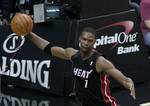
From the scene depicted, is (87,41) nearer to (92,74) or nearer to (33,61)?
(92,74)

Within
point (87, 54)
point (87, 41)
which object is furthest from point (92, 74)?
point (87, 41)

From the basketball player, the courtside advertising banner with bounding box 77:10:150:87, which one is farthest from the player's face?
the courtside advertising banner with bounding box 77:10:150:87

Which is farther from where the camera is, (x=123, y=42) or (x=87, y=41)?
(x=123, y=42)

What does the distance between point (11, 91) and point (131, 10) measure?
7.74ft

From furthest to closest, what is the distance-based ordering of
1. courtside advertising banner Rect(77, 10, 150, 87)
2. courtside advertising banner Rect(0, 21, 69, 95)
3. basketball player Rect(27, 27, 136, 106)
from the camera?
1. courtside advertising banner Rect(77, 10, 150, 87)
2. courtside advertising banner Rect(0, 21, 69, 95)
3. basketball player Rect(27, 27, 136, 106)

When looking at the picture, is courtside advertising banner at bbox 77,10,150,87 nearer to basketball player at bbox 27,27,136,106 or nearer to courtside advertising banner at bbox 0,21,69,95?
courtside advertising banner at bbox 0,21,69,95

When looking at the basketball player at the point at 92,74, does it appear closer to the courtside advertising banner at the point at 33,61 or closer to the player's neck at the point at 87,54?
the player's neck at the point at 87,54

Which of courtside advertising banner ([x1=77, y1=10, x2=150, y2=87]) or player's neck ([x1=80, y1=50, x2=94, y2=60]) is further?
courtside advertising banner ([x1=77, y1=10, x2=150, y2=87])

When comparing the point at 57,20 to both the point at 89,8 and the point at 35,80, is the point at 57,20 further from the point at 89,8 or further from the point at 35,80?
the point at 35,80

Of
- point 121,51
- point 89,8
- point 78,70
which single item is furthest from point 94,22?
point 78,70

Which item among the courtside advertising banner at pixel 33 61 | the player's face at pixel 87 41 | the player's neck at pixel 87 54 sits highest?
the player's face at pixel 87 41

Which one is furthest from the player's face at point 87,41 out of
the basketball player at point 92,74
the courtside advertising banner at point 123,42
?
the courtside advertising banner at point 123,42

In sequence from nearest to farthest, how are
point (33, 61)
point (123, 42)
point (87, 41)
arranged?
point (87, 41), point (33, 61), point (123, 42)

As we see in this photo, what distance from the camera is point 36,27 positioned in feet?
27.2
